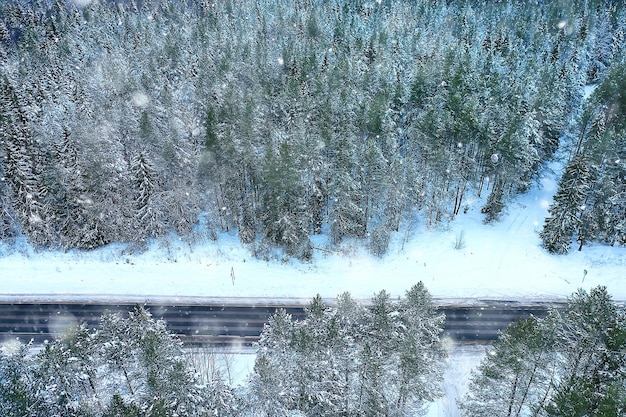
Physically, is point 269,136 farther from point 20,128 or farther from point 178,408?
point 178,408

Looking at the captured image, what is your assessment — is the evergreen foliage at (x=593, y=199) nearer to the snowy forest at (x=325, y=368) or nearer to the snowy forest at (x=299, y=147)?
the snowy forest at (x=299, y=147)

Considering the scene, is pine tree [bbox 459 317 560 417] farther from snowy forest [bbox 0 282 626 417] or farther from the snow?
the snow

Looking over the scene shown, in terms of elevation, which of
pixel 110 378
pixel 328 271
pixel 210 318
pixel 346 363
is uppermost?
pixel 346 363

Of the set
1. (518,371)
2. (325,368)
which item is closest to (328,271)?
(325,368)

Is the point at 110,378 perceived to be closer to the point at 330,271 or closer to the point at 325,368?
the point at 325,368

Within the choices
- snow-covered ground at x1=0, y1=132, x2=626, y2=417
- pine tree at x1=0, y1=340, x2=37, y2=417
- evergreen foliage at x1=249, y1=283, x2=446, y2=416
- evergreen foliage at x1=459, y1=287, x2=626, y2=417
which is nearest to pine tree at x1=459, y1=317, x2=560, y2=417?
evergreen foliage at x1=459, y1=287, x2=626, y2=417
